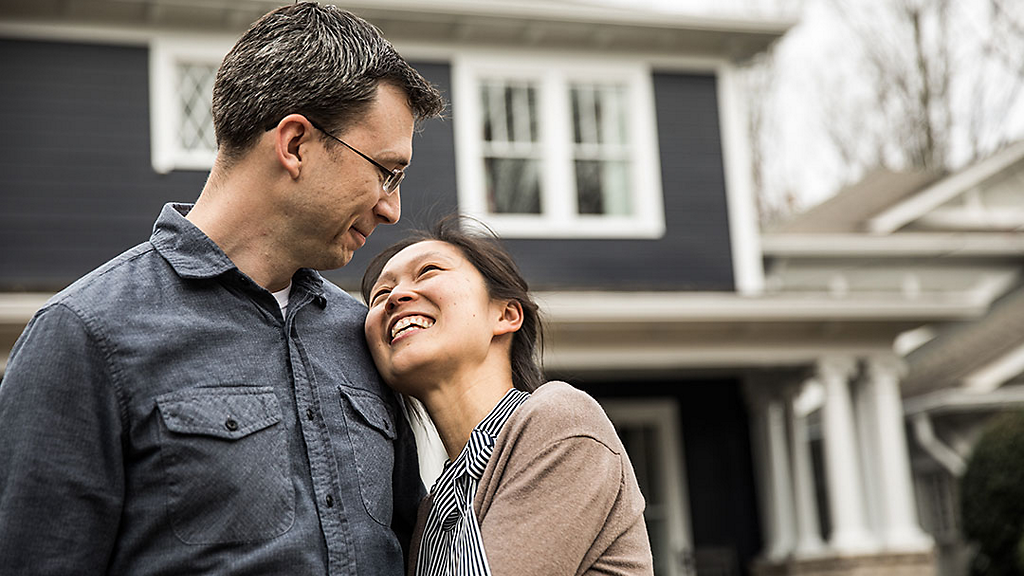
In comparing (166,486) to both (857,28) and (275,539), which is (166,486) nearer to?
(275,539)

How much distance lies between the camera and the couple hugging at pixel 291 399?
2.00 meters

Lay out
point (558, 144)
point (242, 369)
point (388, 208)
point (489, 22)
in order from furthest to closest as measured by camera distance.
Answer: point (558, 144) < point (489, 22) < point (388, 208) < point (242, 369)

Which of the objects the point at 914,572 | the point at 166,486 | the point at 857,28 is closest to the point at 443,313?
the point at 166,486

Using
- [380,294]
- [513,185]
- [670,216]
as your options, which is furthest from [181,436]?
[670,216]

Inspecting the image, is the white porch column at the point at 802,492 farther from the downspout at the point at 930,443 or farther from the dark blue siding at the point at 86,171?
the dark blue siding at the point at 86,171

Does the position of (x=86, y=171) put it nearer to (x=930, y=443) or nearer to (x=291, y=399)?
(x=291, y=399)

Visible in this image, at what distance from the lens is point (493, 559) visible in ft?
7.32

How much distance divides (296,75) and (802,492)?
1038cm

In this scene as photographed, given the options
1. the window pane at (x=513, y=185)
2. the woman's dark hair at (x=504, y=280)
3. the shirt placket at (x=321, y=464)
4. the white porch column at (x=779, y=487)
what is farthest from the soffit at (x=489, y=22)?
the shirt placket at (x=321, y=464)

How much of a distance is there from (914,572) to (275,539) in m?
9.65

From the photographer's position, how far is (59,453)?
1939 millimetres

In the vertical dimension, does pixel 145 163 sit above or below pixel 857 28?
below

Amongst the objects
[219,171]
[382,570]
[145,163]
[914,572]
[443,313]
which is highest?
[145,163]

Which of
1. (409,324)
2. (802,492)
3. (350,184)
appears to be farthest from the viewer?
(802,492)
